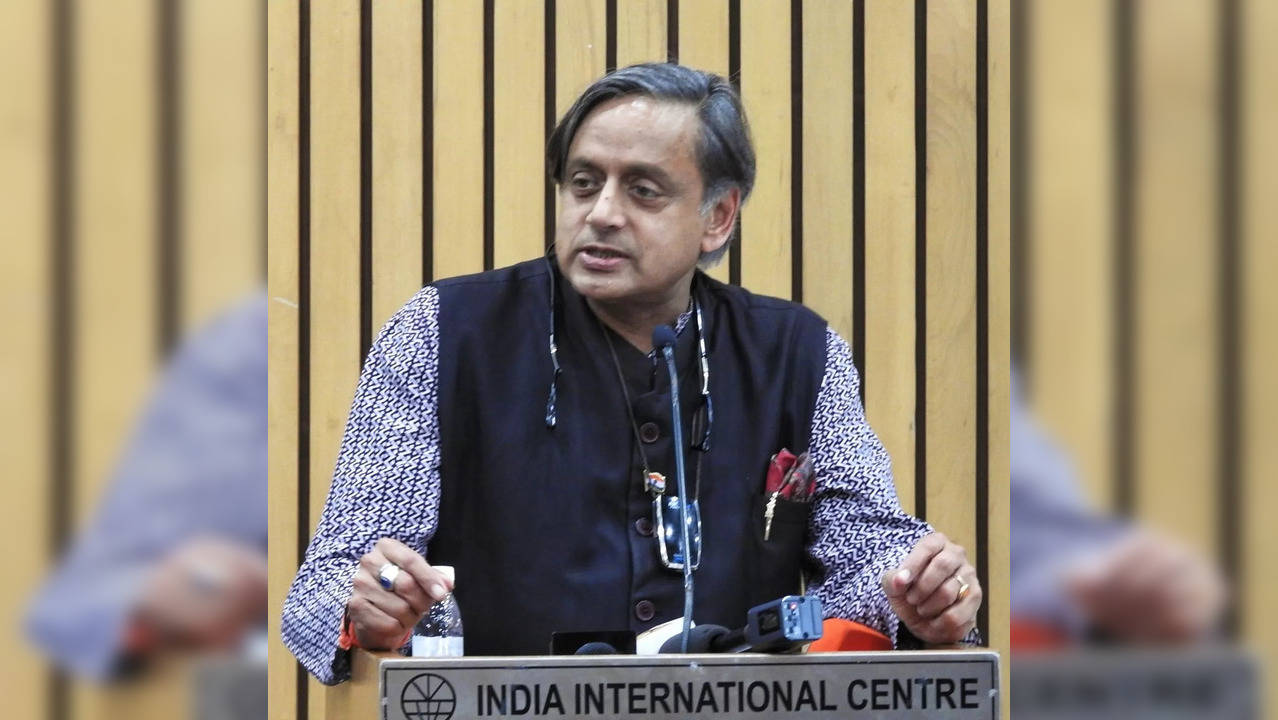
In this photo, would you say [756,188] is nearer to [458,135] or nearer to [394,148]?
[458,135]

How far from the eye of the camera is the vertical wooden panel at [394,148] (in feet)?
10.9

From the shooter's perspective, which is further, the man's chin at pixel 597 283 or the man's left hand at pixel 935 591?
the man's chin at pixel 597 283

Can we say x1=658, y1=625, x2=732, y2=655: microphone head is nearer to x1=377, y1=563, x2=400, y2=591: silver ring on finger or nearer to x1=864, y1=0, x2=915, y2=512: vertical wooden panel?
x1=377, y1=563, x2=400, y2=591: silver ring on finger

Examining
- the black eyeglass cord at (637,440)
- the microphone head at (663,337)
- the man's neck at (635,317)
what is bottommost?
the black eyeglass cord at (637,440)

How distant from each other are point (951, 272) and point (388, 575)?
6.26 ft
